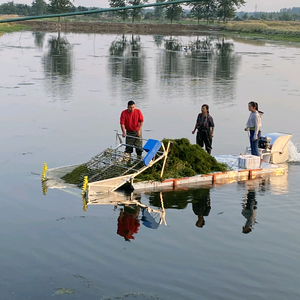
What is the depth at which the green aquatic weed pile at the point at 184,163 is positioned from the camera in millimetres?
12669

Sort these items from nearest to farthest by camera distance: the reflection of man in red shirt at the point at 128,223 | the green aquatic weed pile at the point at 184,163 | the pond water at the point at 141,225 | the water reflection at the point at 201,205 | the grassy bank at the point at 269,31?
the pond water at the point at 141,225 → the reflection of man in red shirt at the point at 128,223 → the water reflection at the point at 201,205 → the green aquatic weed pile at the point at 184,163 → the grassy bank at the point at 269,31

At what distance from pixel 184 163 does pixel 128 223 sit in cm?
298

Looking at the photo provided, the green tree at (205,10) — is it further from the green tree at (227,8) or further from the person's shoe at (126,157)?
the person's shoe at (126,157)

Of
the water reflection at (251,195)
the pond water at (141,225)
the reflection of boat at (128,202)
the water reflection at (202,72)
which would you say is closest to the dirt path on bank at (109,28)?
the water reflection at (202,72)

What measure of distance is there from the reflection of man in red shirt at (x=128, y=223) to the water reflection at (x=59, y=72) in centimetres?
1512

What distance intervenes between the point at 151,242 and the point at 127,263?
38.5 inches

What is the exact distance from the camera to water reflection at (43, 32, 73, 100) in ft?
89.6

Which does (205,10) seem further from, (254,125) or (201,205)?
(201,205)

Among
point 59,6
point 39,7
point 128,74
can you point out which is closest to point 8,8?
point 39,7

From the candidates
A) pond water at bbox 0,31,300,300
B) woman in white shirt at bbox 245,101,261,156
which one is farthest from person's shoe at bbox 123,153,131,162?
woman in white shirt at bbox 245,101,261,156

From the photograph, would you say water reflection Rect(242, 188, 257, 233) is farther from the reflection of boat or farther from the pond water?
the reflection of boat

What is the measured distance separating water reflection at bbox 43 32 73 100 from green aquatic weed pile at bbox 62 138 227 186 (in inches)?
520

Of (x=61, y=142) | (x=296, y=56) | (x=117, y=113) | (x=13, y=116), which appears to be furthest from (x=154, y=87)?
(x=296, y=56)

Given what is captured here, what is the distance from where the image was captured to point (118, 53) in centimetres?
5103
